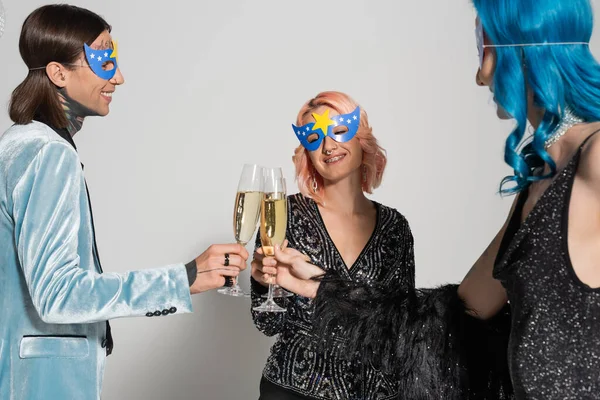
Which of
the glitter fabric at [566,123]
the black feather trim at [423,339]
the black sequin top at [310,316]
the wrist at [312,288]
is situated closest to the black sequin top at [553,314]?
the glitter fabric at [566,123]

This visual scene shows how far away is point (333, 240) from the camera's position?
2.82 metres

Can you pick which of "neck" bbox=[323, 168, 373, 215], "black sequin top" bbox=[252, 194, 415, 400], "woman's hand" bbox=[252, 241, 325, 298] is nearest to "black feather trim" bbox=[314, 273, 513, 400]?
"woman's hand" bbox=[252, 241, 325, 298]

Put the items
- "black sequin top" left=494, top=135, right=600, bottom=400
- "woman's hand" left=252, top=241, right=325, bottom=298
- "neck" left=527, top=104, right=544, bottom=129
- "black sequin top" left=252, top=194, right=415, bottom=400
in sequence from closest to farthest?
"black sequin top" left=494, top=135, right=600, bottom=400, "neck" left=527, top=104, right=544, bottom=129, "woman's hand" left=252, top=241, right=325, bottom=298, "black sequin top" left=252, top=194, right=415, bottom=400

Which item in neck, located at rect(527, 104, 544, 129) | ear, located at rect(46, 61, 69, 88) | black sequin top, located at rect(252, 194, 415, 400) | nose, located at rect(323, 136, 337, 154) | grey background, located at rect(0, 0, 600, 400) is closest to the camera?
neck, located at rect(527, 104, 544, 129)

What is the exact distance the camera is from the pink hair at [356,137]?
9.55 feet

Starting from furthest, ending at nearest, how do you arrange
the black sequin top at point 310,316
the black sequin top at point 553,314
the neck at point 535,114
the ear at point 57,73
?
the black sequin top at point 310,316 → the ear at point 57,73 → the neck at point 535,114 → the black sequin top at point 553,314

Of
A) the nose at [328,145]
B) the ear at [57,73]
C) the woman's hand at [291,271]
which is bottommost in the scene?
the woman's hand at [291,271]

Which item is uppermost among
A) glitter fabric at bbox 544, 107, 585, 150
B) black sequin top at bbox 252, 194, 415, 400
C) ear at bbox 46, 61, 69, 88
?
ear at bbox 46, 61, 69, 88

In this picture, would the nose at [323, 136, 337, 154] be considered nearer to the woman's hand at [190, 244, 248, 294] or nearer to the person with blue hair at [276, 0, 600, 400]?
the woman's hand at [190, 244, 248, 294]

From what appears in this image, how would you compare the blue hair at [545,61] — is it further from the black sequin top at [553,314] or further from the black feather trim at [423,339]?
the black feather trim at [423,339]

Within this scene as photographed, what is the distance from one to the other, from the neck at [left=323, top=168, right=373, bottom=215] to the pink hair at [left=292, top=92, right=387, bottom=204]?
0.04 metres

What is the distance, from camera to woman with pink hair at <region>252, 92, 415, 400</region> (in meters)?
2.65

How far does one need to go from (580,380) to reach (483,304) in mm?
443

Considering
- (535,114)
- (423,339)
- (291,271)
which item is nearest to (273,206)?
(291,271)
